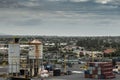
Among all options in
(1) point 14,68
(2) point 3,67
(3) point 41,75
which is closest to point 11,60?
(1) point 14,68

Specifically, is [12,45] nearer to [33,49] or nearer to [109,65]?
[33,49]

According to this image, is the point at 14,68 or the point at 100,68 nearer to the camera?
the point at 14,68

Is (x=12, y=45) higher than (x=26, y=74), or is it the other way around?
(x=12, y=45)

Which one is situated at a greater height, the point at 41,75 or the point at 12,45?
the point at 12,45

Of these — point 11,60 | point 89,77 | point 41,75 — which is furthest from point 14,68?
point 89,77

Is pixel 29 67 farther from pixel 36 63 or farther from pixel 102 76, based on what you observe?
pixel 102 76

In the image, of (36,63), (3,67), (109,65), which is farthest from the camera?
(3,67)

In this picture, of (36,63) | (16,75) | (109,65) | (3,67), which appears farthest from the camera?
(3,67)

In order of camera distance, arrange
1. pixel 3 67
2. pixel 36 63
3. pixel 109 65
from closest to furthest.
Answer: pixel 36 63
pixel 109 65
pixel 3 67

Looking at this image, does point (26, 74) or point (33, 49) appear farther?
point (33, 49)
